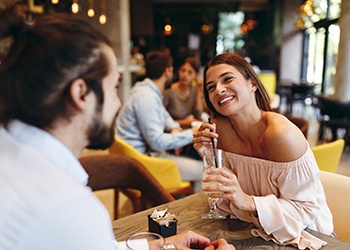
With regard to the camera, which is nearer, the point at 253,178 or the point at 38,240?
the point at 38,240

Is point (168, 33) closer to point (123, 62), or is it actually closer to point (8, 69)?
point (123, 62)

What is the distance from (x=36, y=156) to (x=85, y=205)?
14 centimetres

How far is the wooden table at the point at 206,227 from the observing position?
3.99 feet

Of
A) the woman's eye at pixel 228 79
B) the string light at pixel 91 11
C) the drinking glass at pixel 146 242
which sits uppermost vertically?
the string light at pixel 91 11

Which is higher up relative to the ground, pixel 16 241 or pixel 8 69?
pixel 8 69

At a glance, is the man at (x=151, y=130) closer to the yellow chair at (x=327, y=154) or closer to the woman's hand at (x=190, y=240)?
the yellow chair at (x=327, y=154)

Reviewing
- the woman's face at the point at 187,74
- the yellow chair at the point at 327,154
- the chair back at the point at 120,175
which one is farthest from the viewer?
the woman's face at the point at 187,74

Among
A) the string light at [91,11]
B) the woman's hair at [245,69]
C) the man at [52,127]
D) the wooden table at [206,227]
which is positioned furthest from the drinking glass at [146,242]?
the string light at [91,11]

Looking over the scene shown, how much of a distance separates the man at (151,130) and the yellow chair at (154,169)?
26cm

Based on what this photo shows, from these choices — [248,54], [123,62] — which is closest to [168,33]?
[248,54]

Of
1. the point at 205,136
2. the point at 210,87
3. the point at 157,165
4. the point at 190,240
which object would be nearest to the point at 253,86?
the point at 210,87

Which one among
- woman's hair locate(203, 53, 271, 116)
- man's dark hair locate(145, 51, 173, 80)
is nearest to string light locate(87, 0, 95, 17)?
man's dark hair locate(145, 51, 173, 80)

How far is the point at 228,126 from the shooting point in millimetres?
1671

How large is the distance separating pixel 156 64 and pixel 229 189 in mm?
2185
